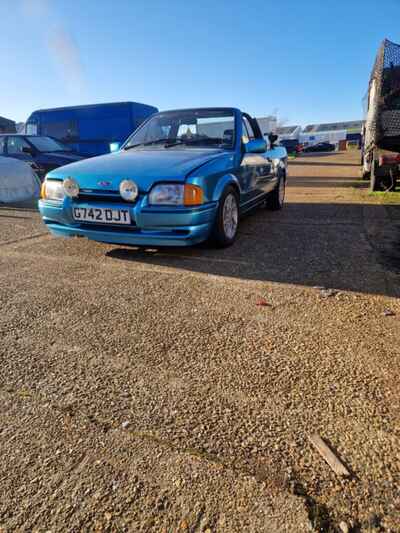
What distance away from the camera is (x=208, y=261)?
3.42 m

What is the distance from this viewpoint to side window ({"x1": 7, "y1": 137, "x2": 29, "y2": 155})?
8719 mm

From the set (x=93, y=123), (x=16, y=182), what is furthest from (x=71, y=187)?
(x=93, y=123)

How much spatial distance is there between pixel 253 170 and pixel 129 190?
1917 millimetres

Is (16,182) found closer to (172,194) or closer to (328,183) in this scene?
(172,194)

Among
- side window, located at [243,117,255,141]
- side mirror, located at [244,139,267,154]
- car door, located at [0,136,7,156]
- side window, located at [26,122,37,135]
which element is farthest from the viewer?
side window, located at [26,122,37,135]

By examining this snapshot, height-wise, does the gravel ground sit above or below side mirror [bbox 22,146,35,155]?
below

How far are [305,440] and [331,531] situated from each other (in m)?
0.33

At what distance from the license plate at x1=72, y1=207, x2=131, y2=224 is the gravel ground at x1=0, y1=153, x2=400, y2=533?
0.45m

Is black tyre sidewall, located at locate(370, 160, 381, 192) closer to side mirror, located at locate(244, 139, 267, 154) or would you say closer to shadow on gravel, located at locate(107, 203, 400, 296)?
shadow on gravel, located at locate(107, 203, 400, 296)

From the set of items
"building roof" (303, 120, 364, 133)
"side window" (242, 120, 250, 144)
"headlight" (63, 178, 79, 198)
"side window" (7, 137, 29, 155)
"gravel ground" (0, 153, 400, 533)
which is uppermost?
"building roof" (303, 120, 364, 133)

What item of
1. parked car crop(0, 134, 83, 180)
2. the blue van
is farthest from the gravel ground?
the blue van

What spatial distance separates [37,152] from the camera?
8570mm

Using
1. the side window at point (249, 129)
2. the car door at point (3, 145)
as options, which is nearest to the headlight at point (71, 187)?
the side window at point (249, 129)

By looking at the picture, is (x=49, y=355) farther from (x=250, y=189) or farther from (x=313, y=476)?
(x=250, y=189)
